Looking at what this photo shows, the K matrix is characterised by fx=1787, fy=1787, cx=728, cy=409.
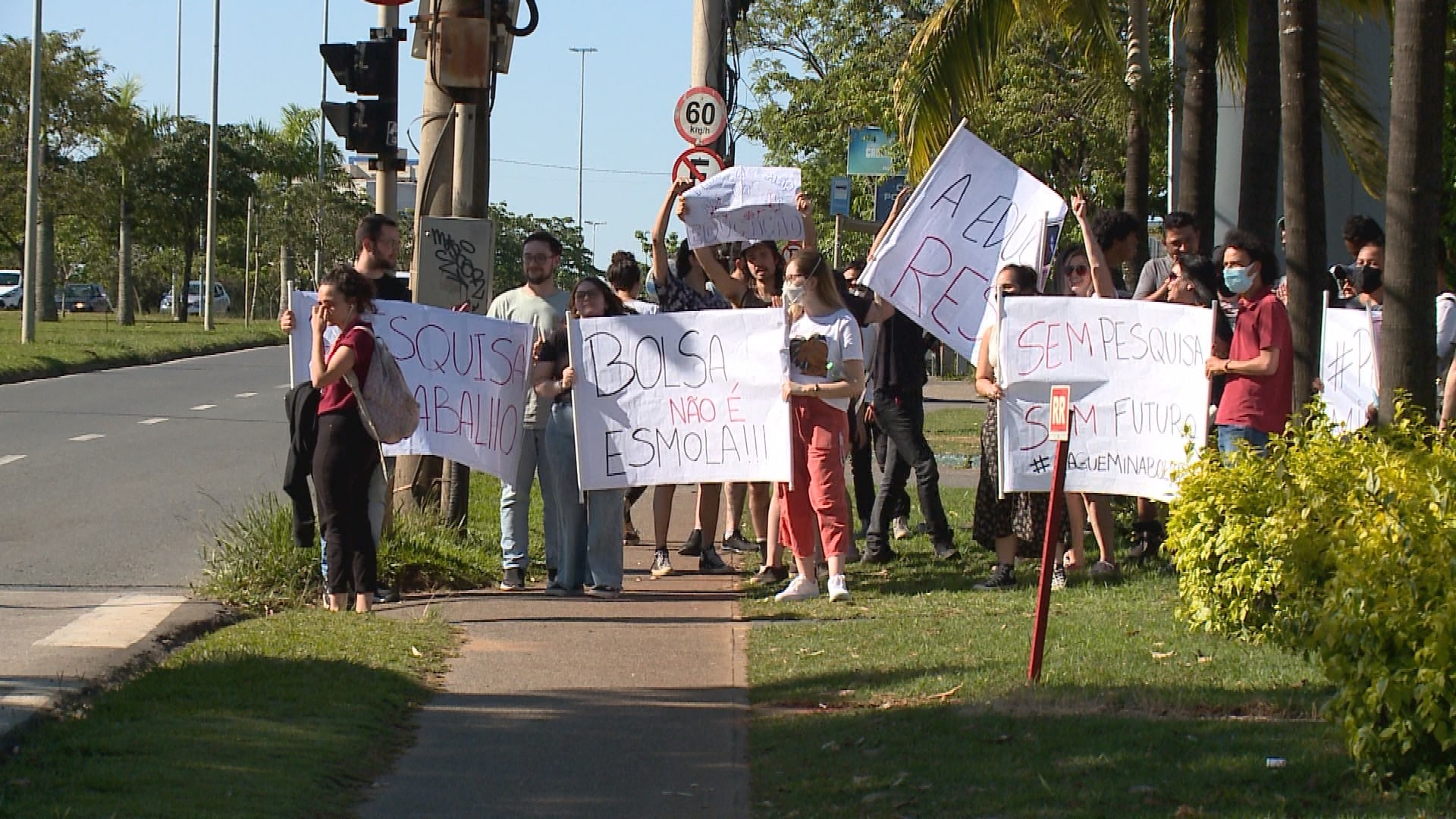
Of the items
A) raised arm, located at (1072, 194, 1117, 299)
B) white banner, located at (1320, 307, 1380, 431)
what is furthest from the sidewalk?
white banner, located at (1320, 307, 1380, 431)

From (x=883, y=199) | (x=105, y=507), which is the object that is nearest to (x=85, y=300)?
(x=883, y=199)

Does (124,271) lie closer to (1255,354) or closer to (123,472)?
(123,472)

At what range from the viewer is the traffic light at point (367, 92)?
11.6 metres

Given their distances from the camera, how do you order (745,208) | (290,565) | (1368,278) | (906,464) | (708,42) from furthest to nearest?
(708,42), (906,464), (745,208), (1368,278), (290,565)

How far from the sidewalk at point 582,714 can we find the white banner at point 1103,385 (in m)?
1.78

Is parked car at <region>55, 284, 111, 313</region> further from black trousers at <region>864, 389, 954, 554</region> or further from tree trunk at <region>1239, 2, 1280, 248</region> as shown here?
tree trunk at <region>1239, 2, 1280, 248</region>

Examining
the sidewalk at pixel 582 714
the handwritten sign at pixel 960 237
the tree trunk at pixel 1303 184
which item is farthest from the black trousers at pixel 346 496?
the tree trunk at pixel 1303 184

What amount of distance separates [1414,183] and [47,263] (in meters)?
49.4

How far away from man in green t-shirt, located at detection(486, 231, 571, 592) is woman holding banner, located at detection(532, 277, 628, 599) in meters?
0.13

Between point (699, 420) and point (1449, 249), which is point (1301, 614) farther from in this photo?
point (1449, 249)

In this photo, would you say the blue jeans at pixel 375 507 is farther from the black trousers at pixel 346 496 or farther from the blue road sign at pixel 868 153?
the blue road sign at pixel 868 153

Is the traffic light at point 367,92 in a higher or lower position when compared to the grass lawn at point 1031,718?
higher

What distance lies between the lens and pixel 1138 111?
1755 centimetres

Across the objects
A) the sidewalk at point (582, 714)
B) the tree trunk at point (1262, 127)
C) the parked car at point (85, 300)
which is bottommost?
the sidewalk at point (582, 714)
